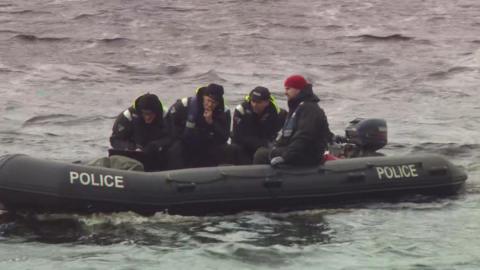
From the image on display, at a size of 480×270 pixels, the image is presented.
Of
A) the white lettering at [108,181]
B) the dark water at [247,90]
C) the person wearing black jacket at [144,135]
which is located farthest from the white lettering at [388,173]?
the white lettering at [108,181]

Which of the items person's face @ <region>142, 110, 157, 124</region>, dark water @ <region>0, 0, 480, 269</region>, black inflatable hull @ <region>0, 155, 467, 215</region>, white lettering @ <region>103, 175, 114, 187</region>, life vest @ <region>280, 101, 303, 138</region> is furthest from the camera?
person's face @ <region>142, 110, 157, 124</region>

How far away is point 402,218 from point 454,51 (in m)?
14.8

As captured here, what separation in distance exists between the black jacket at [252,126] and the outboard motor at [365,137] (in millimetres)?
911

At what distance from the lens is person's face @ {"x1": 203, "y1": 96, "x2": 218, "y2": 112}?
10703 mm

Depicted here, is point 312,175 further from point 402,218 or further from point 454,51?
point 454,51

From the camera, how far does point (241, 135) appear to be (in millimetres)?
11102

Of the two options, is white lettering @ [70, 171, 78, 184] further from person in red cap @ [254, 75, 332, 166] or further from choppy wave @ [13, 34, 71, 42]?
choppy wave @ [13, 34, 71, 42]

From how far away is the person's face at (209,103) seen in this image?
1070 cm

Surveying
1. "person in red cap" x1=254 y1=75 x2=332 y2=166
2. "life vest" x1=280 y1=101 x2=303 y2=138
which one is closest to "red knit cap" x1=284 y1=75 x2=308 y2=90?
"person in red cap" x1=254 y1=75 x2=332 y2=166

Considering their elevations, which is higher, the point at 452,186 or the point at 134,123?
the point at 134,123

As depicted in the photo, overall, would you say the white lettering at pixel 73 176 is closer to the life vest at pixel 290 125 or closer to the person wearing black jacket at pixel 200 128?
the person wearing black jacket at pixel 200 128

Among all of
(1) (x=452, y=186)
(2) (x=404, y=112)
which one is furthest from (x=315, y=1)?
(1) (x=452, y=186)

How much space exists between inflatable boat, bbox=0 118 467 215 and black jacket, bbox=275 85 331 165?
17 centimetres

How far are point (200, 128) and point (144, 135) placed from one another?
588mm
